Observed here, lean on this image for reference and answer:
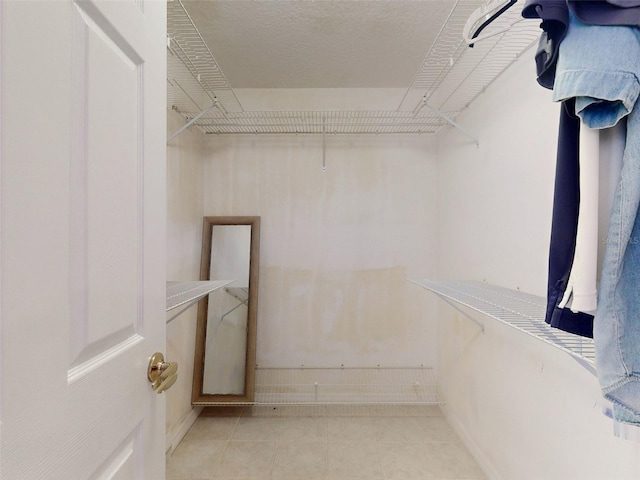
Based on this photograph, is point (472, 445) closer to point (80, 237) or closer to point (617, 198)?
point (617, 198)

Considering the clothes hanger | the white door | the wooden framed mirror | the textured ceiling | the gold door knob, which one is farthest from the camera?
the wooden framed mirror

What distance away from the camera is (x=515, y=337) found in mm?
1597

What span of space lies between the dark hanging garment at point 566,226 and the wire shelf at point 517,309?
0.20 metres

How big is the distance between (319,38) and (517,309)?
1.83m

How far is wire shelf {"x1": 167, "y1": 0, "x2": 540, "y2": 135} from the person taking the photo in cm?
158

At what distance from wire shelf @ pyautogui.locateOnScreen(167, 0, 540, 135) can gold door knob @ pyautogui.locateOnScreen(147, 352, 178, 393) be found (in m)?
1.34

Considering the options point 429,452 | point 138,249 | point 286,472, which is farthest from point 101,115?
point 429,452

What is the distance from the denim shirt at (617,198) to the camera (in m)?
0.55

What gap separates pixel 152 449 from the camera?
0.82m

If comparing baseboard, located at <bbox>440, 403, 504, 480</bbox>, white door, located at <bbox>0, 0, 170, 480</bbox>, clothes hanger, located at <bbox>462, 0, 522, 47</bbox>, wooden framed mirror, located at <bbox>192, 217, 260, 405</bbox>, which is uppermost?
clothes hanger, located at <bbox>462, 0, 522, 47</bbox>

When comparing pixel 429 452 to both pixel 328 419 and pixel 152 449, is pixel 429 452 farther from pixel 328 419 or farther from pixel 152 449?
pixel 152 449

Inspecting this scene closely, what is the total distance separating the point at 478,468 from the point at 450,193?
1714 mm

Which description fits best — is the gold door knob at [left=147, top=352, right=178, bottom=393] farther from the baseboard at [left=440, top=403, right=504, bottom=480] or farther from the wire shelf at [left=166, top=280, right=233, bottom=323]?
the baseboard at [left=440, top=403, right=504, bottom=480]

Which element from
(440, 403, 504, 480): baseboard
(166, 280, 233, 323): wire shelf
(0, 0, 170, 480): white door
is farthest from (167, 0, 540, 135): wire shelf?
(440, 403, 504, 480): baseboard
